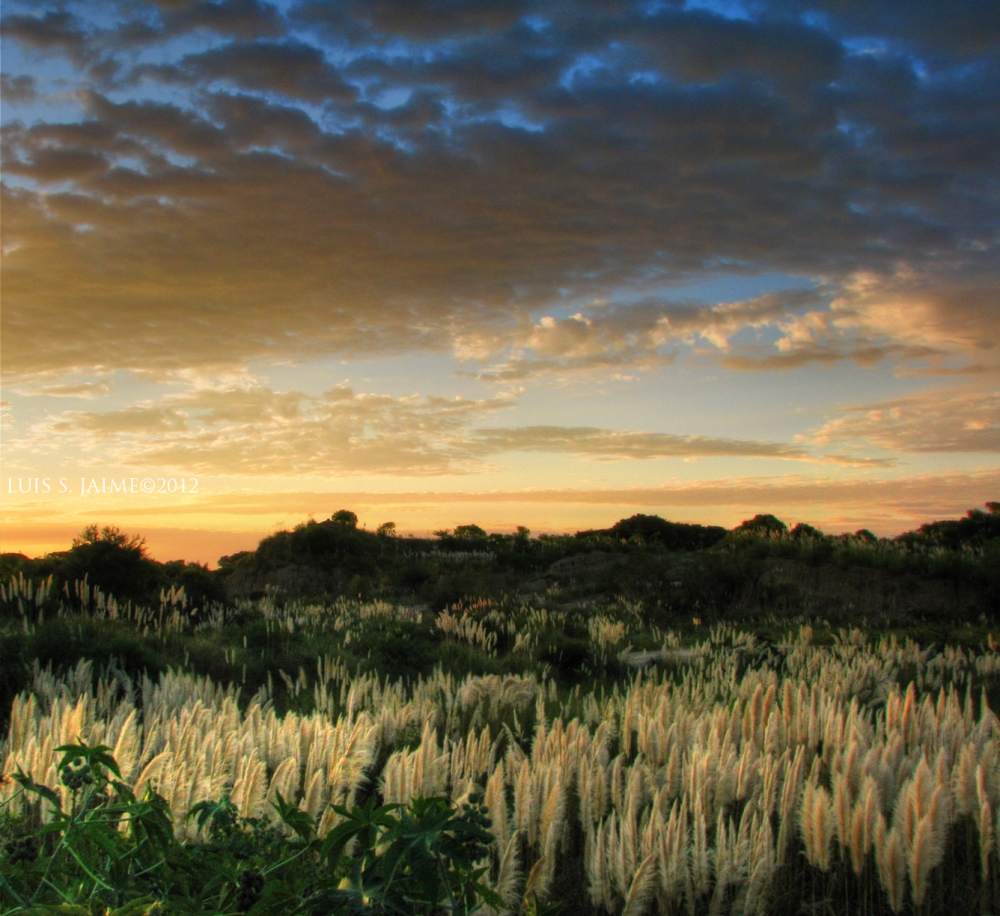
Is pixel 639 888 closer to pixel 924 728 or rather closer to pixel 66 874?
pixel 66 874

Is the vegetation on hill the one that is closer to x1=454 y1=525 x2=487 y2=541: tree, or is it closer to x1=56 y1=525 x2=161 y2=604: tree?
x1=56 y1=525 x2=161 y2=604: tree

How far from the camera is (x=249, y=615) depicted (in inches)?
635

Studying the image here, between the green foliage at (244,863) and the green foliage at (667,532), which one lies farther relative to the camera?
the green foliage at (667,532)

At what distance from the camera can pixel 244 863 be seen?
2.62 meters

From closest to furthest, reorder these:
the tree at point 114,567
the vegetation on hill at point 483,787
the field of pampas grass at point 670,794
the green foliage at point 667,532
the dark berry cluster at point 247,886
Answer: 1. the dark berry cluster at point 247,886
2. the vegetation on hill at point 483,787
3. the field of pampas grass at point 670,794
4. the tree at point 114,567
5. the green foliage at point 667,532

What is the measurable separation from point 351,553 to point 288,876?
106 ft

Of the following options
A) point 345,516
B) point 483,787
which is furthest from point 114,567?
point 345,516

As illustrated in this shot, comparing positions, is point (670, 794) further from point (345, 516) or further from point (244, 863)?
point (345, 516)

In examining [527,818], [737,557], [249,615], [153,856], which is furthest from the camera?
[737,557]

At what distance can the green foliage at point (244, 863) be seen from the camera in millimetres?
2150

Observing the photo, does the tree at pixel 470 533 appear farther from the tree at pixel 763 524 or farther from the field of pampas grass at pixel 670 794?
the field of pampas grass at pixel 670 794

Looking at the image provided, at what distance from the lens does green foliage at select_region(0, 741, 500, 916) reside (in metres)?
2.15

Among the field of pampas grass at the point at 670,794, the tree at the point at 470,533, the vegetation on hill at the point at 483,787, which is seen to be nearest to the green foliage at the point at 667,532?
the tree at the point at 470,533

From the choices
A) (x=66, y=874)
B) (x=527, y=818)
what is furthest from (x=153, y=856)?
(x=527, y=818)
